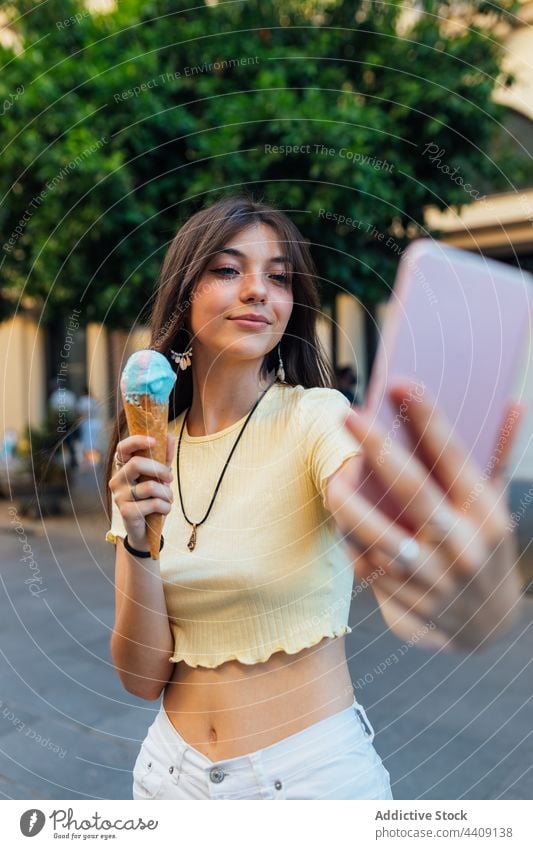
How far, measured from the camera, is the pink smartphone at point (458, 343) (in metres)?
0.40

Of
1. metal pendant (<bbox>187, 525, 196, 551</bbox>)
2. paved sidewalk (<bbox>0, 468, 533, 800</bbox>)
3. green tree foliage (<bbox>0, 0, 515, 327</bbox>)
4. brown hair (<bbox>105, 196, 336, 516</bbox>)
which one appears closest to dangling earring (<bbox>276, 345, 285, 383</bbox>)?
brown hair (<bbox>105, 196, 336, 516</bbox>)

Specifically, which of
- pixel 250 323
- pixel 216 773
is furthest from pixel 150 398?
pixel 216 773

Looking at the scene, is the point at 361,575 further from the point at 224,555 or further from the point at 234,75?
the point at 234,75

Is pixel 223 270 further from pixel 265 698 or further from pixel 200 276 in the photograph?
pixel 265 698

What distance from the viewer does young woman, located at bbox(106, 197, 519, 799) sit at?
74 cm

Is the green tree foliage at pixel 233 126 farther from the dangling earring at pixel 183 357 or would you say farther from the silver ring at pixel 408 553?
the silver ring at pixel 408 553

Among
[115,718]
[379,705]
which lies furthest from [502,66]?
[115,718]

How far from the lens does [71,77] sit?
2.63 meters

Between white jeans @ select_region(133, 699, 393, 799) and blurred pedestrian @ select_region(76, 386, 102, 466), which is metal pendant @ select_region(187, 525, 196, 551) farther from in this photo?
blurred pedestrian @ select_region(76, 386, 102, 466)

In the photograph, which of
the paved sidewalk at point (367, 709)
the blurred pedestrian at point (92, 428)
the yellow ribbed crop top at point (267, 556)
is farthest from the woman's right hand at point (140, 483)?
the paved sidewalk at point (367, 709)

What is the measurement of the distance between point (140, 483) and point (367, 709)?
1294mm

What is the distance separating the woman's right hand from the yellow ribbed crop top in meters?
0.11

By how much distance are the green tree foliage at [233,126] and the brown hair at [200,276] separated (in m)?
1.25

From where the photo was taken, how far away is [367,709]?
1.72 meters
